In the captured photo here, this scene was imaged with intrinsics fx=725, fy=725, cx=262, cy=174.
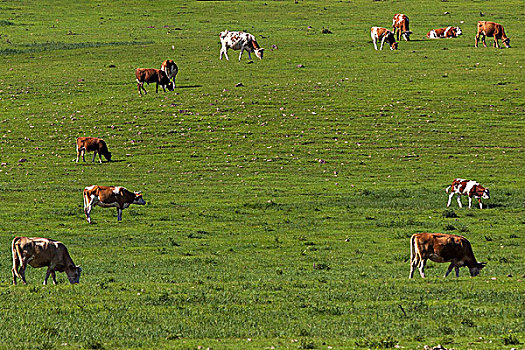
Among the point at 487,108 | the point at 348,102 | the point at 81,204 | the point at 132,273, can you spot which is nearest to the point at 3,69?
the point at 348,102

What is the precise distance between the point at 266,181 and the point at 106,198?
1004 centimetres

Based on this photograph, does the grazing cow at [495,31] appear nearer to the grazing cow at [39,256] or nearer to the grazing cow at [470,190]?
the grazing cow at [470,190]

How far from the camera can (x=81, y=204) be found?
109ft

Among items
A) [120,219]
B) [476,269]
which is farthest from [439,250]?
[120,219]

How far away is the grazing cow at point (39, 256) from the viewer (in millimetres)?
19234

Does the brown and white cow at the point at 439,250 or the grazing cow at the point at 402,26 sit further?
the grazing cow at the point at 402,26

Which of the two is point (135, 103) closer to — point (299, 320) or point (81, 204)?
point (81, 204)

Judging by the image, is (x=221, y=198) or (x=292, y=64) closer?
(x=221, y=198)

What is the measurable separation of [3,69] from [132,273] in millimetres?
48566

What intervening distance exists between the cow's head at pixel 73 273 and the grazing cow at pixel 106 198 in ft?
35.5

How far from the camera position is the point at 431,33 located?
7500 cm

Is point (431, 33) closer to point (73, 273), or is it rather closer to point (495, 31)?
point (495, 31)

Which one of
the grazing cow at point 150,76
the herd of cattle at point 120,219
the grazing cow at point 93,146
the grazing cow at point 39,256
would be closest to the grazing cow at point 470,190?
the herd of cattle at point 120,219

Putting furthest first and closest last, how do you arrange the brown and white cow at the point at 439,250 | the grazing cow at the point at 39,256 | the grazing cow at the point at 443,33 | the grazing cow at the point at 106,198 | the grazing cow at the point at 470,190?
the grazing cow at the point at 443,33
the grazing cow at the point at 470,190
the grazing cow at the point at 106,198
the brown and white cow at the point at 439,250
the grazing cow at the point at 39,256
